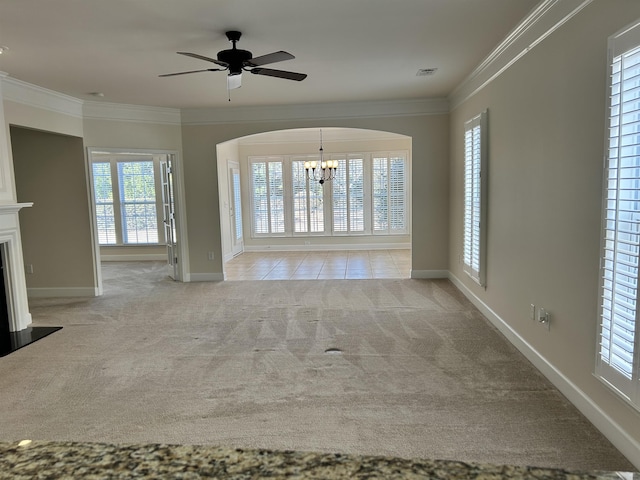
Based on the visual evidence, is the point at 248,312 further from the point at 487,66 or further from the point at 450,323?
the point at 487,66

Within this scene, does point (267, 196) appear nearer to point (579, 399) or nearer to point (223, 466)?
point (579, 399)

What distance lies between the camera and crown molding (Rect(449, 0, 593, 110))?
113 inches

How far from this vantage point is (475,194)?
16.3 ft

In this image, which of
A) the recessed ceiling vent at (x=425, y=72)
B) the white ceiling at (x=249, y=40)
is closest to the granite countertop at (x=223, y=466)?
the white ceiling at (x=249, y=40)

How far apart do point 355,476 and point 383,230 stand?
930 cm

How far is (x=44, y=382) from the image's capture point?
133 inches

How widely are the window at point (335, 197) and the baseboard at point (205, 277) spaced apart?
10.7ft

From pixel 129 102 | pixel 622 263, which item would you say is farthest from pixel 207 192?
pixel 622 263

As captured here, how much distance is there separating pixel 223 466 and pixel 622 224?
7.65ft

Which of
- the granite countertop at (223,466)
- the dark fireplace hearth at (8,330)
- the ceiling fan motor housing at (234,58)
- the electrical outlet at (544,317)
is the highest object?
the ceiling fan motor housing at (234,58)

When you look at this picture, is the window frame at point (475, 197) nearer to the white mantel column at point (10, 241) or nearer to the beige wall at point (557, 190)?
the beige wall at point (557, 190)

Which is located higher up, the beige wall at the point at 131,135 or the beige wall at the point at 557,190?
the beige wall at the point at 131,135

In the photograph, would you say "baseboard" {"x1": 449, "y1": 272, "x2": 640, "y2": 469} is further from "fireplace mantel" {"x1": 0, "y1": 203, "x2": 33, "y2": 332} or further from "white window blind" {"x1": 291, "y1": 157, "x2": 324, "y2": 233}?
"white window blind" {"x1": 291, "y1": 157, "x2": 324, "y2": 233}

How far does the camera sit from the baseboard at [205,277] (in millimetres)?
7059
